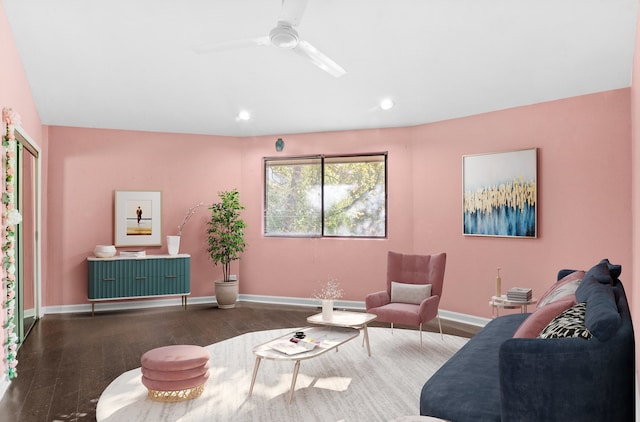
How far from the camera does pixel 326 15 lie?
4.45 meters

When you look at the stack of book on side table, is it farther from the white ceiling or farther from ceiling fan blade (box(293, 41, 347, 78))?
ceiling fan blade (box(293, 41, 347, 78))

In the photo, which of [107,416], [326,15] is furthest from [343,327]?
[326,15]

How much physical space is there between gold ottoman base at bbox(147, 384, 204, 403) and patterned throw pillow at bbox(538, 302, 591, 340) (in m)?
2.54

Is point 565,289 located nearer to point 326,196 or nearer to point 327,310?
point 327,310

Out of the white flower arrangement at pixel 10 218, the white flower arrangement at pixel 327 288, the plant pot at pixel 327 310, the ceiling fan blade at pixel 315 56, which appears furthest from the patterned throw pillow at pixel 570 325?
the white flower arrangement at pixel 327 288

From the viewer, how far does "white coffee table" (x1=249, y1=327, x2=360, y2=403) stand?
3.46m

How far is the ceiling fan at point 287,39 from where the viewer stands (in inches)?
136

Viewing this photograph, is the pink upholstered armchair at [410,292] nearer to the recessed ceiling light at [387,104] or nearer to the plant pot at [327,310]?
the plant pot at [327,310]

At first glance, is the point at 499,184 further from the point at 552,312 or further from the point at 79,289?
the point at 79,289

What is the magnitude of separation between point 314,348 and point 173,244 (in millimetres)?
3927

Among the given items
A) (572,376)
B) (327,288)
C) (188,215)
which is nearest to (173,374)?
(572,376)

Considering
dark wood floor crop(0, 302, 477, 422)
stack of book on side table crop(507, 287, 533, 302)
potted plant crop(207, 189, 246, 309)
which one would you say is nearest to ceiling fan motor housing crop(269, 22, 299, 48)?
dark wood floor crop(0, 302, 477, 422)

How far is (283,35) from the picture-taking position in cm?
367

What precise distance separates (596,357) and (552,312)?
68 centimetres
